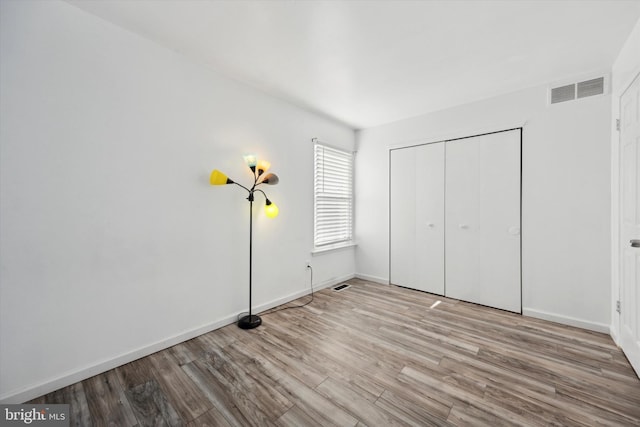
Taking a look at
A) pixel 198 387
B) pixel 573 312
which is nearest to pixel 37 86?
pixel 198 387

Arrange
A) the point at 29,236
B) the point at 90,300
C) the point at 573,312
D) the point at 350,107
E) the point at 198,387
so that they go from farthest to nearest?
1. the point at 350,107
2. the point at 573,312
3. the point at 90,300
4. the point at 198,387
5. the point at 29,236

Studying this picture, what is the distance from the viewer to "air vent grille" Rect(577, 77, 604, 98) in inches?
103

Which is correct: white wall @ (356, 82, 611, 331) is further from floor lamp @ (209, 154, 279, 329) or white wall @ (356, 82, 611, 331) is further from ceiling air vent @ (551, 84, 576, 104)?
floor lamp @ (209, 154, 279, 329)

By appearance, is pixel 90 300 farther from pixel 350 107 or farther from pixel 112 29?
pixel 350 107

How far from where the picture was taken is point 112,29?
204 centimetres

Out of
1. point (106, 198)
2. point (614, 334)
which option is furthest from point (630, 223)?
point (106, 198)

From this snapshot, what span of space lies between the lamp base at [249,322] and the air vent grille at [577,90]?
13.3 ft

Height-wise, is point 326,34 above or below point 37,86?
above

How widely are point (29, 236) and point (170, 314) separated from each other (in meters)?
1.16

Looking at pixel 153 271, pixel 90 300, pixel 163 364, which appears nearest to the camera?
pixel 90 300

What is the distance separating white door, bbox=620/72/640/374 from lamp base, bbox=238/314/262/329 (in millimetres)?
3155

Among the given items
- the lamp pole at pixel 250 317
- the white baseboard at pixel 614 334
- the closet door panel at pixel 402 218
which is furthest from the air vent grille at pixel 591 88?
the lamp pole at pixel 250 317

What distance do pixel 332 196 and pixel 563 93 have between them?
2996mm

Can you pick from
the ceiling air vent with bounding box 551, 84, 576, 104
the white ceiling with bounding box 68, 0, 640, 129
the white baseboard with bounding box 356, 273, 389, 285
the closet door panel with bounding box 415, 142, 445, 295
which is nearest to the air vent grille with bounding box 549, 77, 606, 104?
the ceiling air vent with bounding box 551, 84, 576, 104
